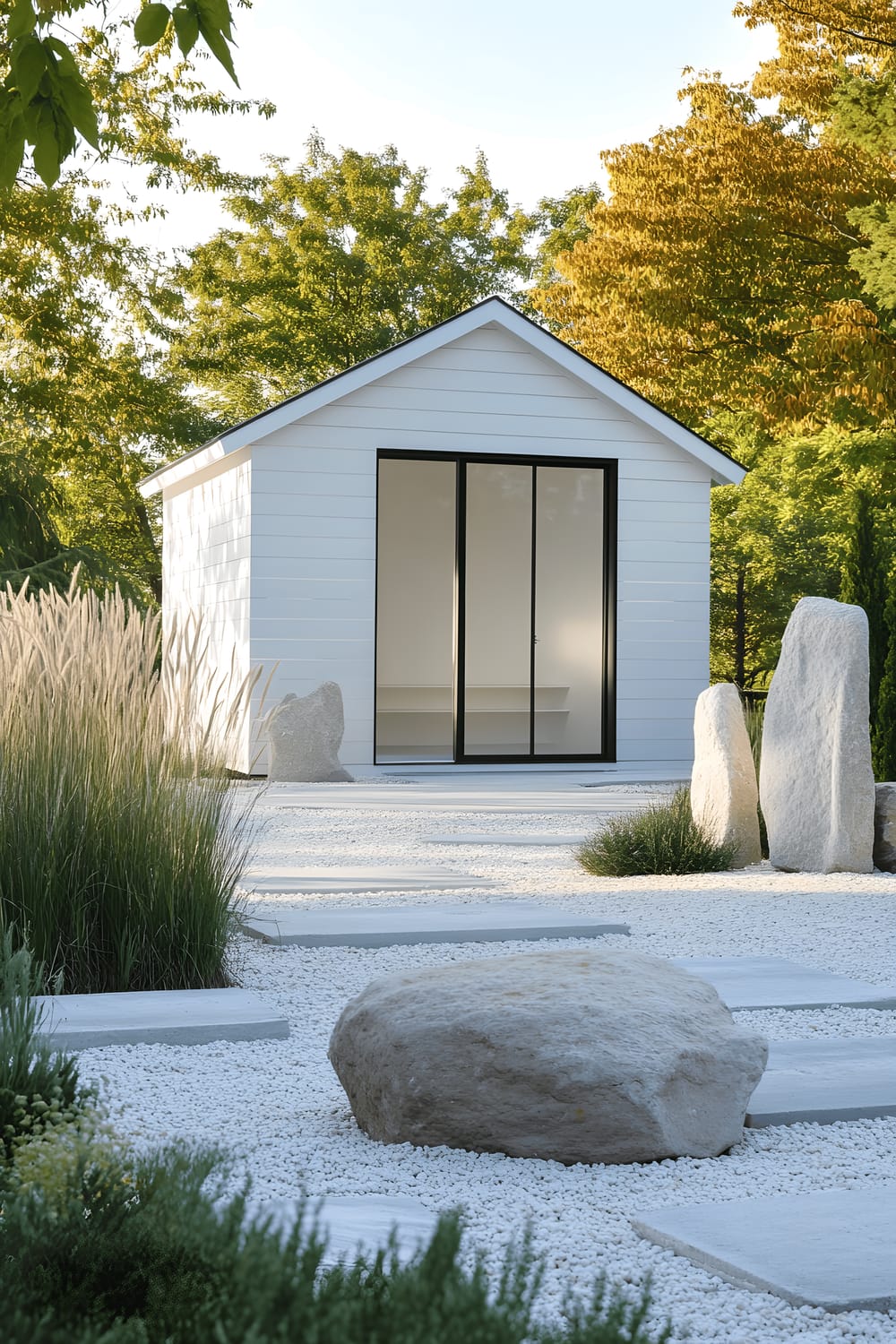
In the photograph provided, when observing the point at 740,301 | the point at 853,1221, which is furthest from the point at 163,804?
the point at 740,301

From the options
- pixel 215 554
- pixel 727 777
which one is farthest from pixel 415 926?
pixel 215 554

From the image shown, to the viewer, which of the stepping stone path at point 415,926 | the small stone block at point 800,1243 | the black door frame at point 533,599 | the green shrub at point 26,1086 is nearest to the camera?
the small stone block at point 800,1243

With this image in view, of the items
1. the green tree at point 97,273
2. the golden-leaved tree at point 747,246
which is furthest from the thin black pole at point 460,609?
the green tree at point 97,273

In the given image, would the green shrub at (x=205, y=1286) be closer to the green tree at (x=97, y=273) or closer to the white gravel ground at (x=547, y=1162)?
the white gravel ground at (x=547, y=1162)

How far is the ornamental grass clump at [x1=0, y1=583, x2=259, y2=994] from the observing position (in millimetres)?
3963

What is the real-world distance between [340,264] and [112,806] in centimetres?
2237

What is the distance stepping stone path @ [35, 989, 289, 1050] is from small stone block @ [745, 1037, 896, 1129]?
1.19m

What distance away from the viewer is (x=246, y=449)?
12125 millimetres

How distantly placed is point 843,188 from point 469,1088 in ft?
47.4

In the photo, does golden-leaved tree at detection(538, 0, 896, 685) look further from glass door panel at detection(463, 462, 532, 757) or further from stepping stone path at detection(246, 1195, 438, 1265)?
stepping stone path at detection(246, 1195, 438, 1265)

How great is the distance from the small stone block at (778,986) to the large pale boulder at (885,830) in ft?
7.77

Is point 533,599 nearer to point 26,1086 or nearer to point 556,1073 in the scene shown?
point 556,1073

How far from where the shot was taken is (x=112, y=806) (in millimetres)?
4016

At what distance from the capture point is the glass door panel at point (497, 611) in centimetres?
1705
